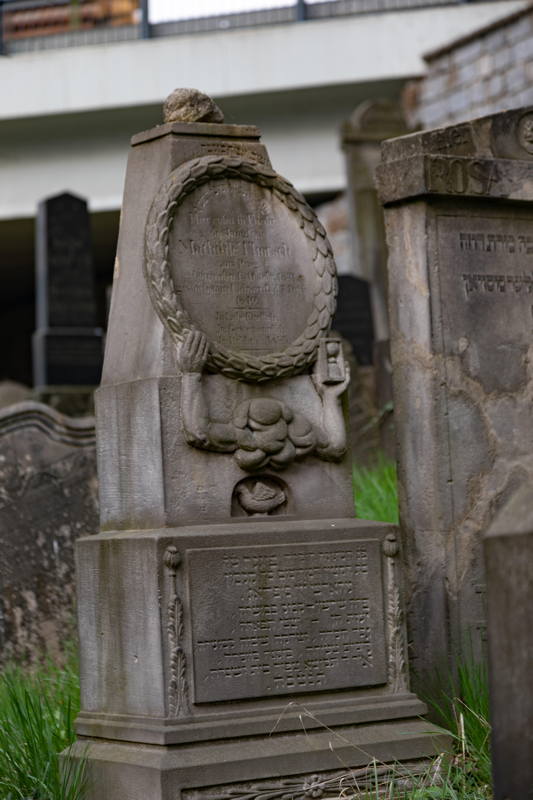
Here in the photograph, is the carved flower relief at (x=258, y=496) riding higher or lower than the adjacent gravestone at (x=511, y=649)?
higher

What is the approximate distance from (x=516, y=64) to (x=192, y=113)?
38.0 ft

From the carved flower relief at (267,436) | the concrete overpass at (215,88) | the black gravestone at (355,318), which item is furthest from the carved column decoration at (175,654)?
the concrete overpass at (215,88)

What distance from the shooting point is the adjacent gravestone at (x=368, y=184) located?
16.3m

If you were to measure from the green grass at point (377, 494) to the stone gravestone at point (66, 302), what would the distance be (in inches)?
232

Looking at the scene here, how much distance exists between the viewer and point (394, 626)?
627 cm

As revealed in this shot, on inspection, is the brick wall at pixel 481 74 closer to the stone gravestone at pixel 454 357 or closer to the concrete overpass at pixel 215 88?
A: the concrete overpass at pixel 215 88

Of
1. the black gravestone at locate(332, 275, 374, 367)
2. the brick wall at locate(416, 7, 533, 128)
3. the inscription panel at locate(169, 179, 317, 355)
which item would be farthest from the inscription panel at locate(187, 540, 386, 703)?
the brick wall at locate(416, 7, 533, 128)

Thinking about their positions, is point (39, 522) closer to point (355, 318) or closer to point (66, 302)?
point (355, 318)

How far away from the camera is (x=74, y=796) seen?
583 centimetres

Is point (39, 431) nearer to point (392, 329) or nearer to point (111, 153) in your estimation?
point (392, 329)

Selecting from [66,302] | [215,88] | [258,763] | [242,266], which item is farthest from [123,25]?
[258,763]

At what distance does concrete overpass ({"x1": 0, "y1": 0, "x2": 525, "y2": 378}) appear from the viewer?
63.4 ft

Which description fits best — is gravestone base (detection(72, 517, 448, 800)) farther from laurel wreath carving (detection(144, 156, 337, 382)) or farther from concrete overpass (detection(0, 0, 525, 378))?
concrete overpass (detection(0, 0, 525, 378))

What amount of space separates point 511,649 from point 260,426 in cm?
231
